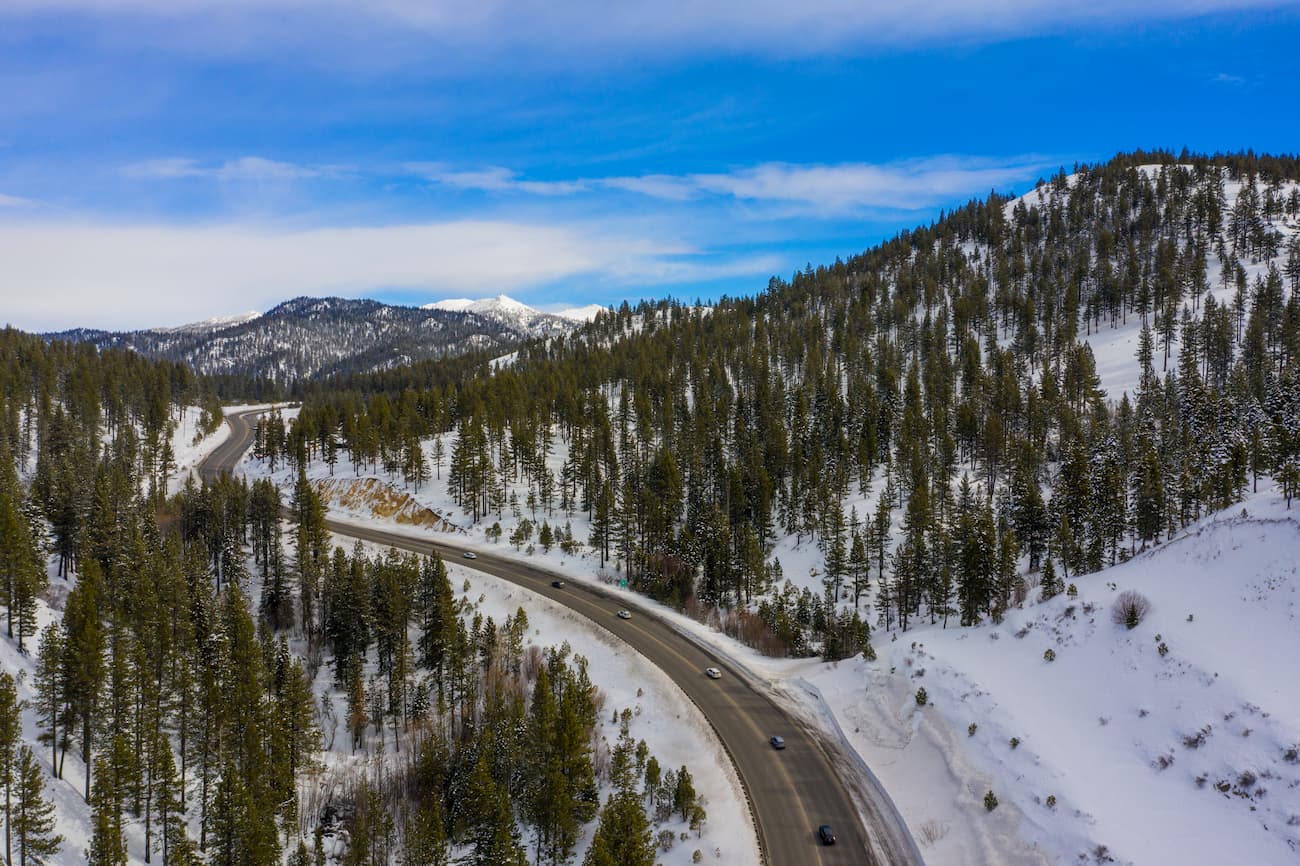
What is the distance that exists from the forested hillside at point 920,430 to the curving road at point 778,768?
1142cm

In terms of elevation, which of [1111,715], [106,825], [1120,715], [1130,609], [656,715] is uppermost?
[1130,609]

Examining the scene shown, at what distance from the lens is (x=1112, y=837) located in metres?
28.3

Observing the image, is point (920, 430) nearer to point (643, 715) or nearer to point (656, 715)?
point (656, 715)

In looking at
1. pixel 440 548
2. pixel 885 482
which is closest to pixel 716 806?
pixel 440 548

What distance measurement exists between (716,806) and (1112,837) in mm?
20923

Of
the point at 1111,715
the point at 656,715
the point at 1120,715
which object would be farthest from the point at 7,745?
the point at 1120,715

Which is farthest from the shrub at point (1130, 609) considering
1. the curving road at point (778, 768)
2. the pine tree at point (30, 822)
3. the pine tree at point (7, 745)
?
the pine tree at point (7, 745)

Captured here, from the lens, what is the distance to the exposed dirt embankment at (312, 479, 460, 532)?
105 metres

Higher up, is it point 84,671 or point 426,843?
point 84,671

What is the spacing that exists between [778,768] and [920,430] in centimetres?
8221

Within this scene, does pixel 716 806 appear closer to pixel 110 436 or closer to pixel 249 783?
pixel 249 783

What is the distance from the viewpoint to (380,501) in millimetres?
112125

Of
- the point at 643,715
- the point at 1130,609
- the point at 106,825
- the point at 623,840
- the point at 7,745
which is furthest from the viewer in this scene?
the point at 643,715

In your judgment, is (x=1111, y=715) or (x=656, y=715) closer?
(x=1111, y=715)
